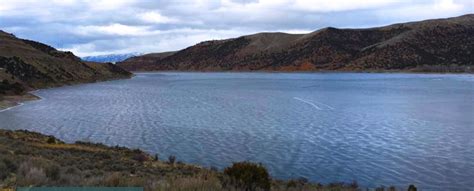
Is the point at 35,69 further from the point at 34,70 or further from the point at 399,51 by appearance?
the point at 399,51

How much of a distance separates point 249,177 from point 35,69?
269 ft

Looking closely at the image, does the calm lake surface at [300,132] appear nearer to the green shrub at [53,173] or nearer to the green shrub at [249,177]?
the green shrub at [249,177]

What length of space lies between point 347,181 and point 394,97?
4500 centimetres

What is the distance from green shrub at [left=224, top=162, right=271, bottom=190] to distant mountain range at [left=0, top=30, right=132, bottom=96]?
51.0m

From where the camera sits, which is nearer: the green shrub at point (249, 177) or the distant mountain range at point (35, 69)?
the green shrub at point (249, 177)

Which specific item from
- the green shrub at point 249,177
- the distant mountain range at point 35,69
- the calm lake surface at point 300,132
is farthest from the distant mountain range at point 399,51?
the green shrub at point 249,177

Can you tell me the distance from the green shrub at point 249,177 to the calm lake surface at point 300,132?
9261 mm

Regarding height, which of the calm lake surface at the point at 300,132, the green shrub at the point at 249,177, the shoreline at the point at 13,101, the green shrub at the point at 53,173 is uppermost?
the green shrub at the point at 53,173

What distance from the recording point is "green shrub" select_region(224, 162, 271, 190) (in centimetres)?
1004

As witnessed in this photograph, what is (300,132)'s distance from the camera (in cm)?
3328

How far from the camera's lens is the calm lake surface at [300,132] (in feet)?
72.5

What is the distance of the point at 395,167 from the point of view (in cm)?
2239

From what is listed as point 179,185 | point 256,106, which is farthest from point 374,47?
point 179,185

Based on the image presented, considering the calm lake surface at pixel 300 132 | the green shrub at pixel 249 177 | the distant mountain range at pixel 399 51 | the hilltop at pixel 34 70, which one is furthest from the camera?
the distant mountain range at pixel 399 51
